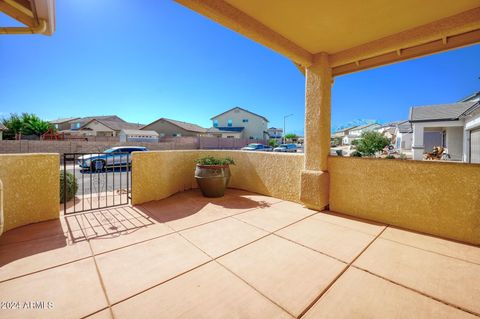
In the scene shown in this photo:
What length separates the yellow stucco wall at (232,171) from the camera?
4.61m

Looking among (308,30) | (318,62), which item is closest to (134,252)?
(308,30)

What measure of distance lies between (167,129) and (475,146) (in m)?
33.1

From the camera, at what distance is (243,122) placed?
37.4m

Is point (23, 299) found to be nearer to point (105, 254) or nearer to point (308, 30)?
point (105, 254)

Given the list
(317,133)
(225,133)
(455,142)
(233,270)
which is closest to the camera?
(233,270)

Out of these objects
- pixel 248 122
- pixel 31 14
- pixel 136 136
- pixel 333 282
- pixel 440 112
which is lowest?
pixel 333 282

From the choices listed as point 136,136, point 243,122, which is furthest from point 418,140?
point 136,136

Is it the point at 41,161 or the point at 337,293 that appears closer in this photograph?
the point at 337,293

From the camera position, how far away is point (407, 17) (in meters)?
2.82

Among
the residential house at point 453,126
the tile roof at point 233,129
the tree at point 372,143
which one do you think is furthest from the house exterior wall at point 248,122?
the tree at point 372,143

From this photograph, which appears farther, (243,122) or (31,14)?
(243,122)

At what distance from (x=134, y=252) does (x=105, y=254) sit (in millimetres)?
324

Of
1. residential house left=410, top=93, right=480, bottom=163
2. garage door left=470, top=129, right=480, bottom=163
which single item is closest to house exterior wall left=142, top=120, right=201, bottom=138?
residential house left=410, top=93, right=480, bottom=163

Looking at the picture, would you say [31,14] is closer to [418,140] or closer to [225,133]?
[418,140]
